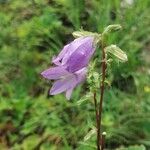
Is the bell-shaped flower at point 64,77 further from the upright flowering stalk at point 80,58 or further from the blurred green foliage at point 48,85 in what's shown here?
the blurred green foliage at point 48,85

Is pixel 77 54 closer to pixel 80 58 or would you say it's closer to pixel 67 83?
pixel 80 58

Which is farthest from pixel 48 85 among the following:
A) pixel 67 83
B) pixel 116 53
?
pixel 116 53

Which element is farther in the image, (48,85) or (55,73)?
(48,85)

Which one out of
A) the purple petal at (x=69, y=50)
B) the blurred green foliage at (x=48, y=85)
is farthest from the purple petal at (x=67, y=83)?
the blurred green foliage at (x=48, y=85)

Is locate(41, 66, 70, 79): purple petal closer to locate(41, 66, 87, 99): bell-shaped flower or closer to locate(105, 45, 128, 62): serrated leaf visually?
locate(41, 66, 87, 99): bell-shaped flower

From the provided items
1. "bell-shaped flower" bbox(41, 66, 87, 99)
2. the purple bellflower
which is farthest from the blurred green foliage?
the purple bellflower

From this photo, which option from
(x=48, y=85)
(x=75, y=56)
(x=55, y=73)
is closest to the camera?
(x=75, y=56)
